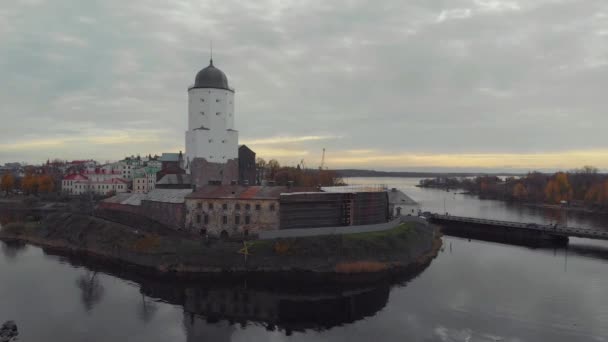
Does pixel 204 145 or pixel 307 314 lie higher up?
pixel 204 145

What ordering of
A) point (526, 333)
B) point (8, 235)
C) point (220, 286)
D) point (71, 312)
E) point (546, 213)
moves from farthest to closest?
point (546, 213) → point (8, 235) → point (220, 286) → point (71, 312) → point (526, 333)

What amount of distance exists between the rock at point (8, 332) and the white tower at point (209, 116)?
1332 inches

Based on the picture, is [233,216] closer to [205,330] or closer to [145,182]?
[205,330]

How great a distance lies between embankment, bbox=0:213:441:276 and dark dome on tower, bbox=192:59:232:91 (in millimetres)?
21247

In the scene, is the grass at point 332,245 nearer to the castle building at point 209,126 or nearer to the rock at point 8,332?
the rock at point 8,332

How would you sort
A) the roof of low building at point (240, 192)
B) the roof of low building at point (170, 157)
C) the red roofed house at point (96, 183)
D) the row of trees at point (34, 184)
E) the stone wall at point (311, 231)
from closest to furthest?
the stone wall at point (311, 231), the roof of low building at point (240, 192), the roof of low building at point (170, 157), the red roofed house at point (96, 183), the row of trees at point (34, 184)

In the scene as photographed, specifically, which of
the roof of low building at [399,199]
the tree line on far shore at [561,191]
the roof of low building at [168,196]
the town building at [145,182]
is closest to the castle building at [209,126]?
the roof of low building at [168,196]

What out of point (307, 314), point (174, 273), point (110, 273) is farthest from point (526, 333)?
point (110, 273)

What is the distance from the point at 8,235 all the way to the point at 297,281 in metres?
39.8

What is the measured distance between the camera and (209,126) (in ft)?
185

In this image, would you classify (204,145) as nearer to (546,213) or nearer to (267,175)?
(267,175)

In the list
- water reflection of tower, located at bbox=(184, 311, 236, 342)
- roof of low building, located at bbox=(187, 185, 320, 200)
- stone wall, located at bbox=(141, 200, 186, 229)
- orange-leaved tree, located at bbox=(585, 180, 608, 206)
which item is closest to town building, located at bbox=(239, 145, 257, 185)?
stone wall, located at bbox=(141, 200, 186, 229)

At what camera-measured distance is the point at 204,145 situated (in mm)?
56594

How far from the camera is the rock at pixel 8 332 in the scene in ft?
75.8
